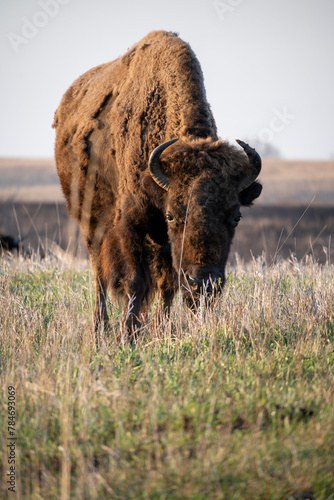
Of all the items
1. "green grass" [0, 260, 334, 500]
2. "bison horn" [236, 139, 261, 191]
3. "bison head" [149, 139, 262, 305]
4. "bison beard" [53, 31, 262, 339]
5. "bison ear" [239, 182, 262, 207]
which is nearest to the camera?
"green grass" [0, 260, 334, 500]

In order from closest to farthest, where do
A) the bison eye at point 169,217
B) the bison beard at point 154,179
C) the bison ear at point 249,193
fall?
the bison beard at point 154,179 → the bison eye at point 169,217 → the bison ear at point 249,193

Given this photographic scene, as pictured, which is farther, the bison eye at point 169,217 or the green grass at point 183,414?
the bison eye at point 169,217

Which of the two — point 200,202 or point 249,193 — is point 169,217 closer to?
point 200,202

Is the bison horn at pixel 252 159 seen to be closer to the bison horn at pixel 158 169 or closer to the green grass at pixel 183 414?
the bison horn at pixel 158 169

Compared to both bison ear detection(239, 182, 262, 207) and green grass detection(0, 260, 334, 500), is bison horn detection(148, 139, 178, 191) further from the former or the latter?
green grass detection(0, 260, 334, 500)

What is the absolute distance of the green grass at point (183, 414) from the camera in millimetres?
2645

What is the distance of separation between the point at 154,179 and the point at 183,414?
2.83 m

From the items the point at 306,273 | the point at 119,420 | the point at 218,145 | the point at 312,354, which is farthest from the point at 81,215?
the point at 119,420

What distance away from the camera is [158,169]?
213 inches

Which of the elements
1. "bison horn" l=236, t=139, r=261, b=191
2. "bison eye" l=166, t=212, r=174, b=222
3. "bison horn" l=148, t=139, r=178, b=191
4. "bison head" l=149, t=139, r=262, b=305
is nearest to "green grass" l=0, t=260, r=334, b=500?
"bison head" l=149, t=139, r=262, b=305

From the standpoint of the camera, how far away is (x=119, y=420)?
3.12 metres

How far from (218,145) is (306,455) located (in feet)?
10.9

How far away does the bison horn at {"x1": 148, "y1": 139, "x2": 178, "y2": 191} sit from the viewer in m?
5.38

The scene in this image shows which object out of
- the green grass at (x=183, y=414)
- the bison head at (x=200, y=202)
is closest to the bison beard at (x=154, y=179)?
the bison head at (x=200, y=202)
